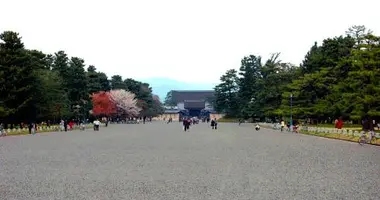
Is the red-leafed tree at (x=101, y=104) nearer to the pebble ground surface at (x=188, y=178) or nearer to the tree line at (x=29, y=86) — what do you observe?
the tree line at (x=29, y=86)

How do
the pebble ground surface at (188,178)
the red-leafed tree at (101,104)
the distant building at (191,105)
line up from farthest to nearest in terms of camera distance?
the distant building at (191,105)
the red-leafed tree at (101,104)
the pebble ground surface at (188,178)

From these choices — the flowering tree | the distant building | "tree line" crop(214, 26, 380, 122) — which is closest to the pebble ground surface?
"tree line" crop(214, 26, 380, 122)

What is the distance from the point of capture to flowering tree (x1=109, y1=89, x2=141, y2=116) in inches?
4019

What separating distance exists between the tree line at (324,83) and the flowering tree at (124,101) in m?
21.6

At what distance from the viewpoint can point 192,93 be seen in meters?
170

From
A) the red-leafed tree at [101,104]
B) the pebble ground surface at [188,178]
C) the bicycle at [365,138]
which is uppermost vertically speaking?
the red-leafed tree at [101,104]

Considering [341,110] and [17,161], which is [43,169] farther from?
[341,110]

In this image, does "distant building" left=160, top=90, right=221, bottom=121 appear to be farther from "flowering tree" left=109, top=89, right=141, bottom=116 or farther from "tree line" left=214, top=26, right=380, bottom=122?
"tree line" left=214, top=26, right=380, bottom=122

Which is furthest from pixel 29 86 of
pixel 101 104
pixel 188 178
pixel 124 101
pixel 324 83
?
pixel 124 101

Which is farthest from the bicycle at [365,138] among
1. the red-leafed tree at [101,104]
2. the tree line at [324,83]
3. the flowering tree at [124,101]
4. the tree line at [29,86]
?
the flowering tree at [124,101]

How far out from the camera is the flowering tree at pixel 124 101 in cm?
10209

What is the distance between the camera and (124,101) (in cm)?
10394

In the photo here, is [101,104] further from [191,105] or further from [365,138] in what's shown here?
[191,105]

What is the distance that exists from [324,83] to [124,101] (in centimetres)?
5703
